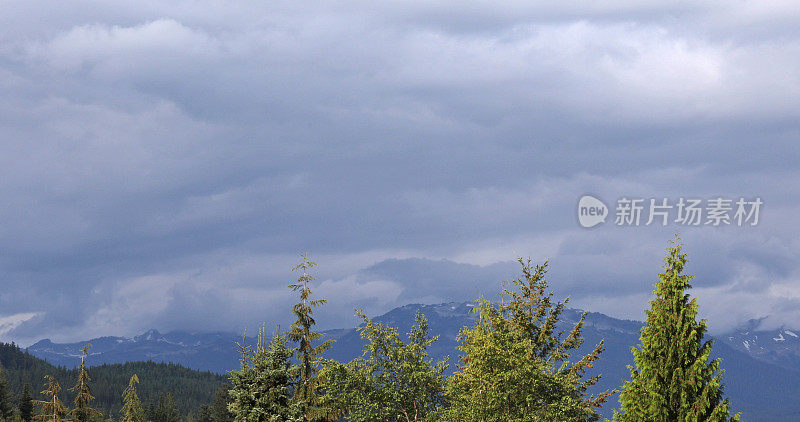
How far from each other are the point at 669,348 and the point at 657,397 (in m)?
2.07

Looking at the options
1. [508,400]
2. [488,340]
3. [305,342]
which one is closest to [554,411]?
[508,400]

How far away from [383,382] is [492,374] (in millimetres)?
9038

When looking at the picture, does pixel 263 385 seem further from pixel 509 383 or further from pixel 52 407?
pixel 52 407

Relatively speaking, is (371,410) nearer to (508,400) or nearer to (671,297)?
(508,400)

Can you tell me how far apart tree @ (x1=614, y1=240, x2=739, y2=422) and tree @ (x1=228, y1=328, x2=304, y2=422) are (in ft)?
51.4

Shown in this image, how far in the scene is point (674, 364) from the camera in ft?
112

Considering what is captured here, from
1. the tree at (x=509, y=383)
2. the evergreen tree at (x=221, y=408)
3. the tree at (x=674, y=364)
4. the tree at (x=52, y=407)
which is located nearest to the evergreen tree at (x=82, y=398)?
the tree at (x=52, y=407)

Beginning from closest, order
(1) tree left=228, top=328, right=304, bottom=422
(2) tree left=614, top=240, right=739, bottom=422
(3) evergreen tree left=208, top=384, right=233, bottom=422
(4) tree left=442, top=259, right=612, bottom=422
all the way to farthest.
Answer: (2) tree left=614, top=240, right=739, bottom=422
(1) tree left=228, top=328, right=304, bottom=422
(4) tree left=442, top=259, right=612, bottom=422
(3) evergreen tree left=208, top=384, right=233, bottom=422

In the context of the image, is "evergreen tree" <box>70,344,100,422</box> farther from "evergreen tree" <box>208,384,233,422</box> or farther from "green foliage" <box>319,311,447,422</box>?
"evergreen tree" <box>208,384,233,422</box>

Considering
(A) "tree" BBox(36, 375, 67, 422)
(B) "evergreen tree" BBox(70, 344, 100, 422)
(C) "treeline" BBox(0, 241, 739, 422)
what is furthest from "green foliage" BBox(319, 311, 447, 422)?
(A) "tree" BBox(36, 375, 67, 422)

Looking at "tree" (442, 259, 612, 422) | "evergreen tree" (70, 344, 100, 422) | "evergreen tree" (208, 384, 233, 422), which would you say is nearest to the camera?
"tree" (442, 259, 612, 422)

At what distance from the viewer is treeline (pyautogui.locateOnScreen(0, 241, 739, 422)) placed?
3422 cm

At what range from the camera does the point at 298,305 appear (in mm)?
53438

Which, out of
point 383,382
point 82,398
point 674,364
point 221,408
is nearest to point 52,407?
point 82,398
